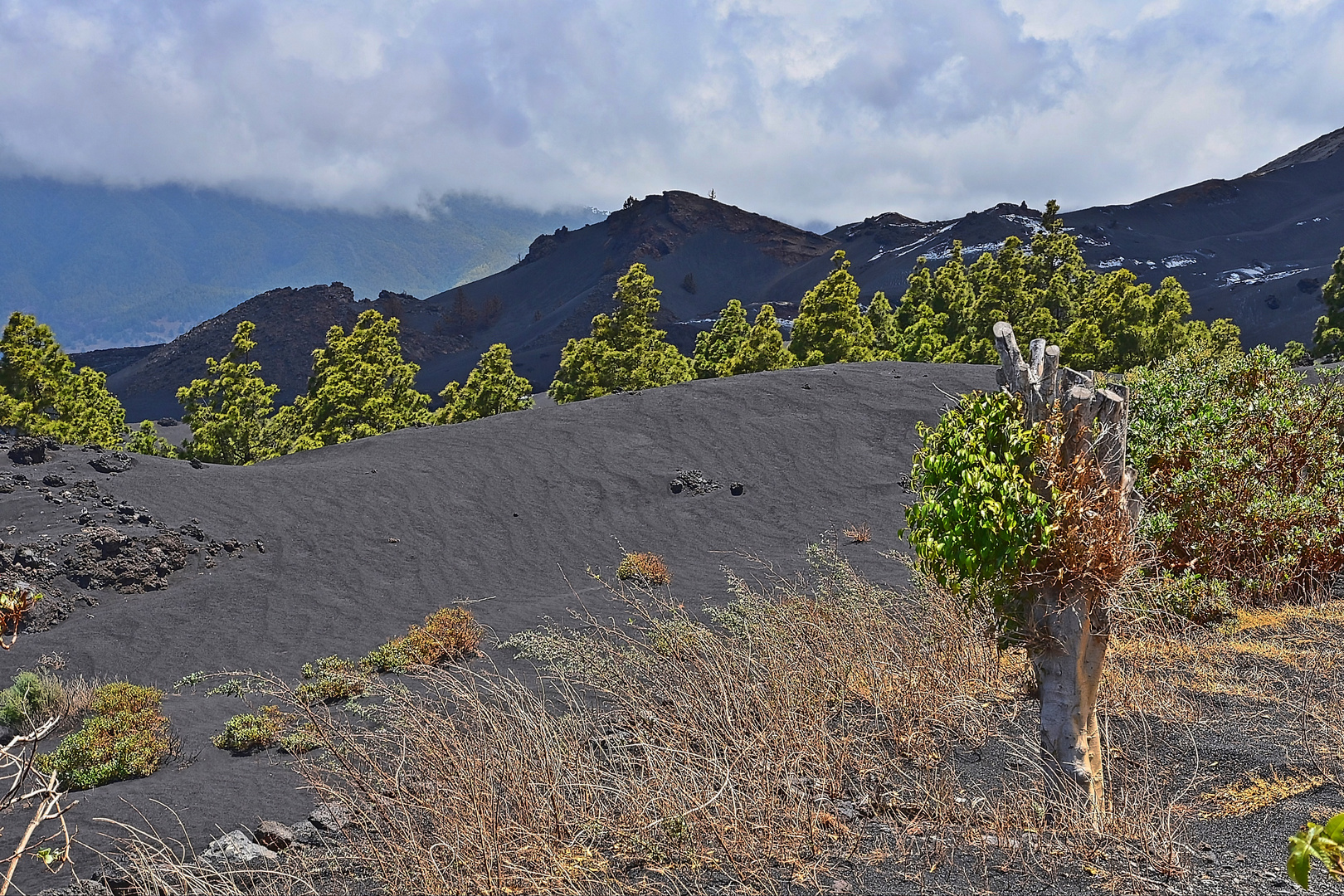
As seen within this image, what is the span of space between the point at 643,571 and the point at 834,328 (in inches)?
817

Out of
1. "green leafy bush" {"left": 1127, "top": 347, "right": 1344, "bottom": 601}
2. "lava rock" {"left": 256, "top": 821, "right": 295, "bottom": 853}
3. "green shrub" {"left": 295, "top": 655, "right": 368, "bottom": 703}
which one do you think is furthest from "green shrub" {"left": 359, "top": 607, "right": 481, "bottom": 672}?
"green leafy bush" {"left": 1127, "top": 347, "right": 1344, "bottom": 601}

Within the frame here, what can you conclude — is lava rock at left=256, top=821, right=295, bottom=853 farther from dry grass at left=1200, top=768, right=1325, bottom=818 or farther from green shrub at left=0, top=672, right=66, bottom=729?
dry grass at left=1200, top=768, right=1325, bottom=818

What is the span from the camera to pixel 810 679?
5.82 meters

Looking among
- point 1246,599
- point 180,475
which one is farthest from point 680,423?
point 1246,599

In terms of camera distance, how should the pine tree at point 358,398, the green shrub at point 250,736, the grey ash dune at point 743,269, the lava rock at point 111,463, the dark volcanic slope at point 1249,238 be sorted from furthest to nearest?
1. the grey ash dune at point 743,269
2. the dark volcanic slope at point 1249,238
3. the pine tree at point 358,398
4. the lava rock at point 111,463
5. the green shrub at point 250,736

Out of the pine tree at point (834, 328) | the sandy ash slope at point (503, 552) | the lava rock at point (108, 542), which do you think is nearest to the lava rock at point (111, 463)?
the sandy ash slope at point (503, 552)

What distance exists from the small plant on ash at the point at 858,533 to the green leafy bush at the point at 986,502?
1025 cm

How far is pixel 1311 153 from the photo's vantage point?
139 m

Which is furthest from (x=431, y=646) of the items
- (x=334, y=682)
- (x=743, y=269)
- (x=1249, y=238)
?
(x=1249, y=238)

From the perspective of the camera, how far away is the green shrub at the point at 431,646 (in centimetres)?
970

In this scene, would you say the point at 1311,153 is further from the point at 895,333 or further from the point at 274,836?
the point at 274,836

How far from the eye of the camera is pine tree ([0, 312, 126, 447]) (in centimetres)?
2295

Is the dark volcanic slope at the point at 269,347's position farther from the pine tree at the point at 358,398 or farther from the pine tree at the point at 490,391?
the pine tree at the point at 490,391

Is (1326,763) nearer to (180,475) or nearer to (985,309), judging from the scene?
(180,475)
